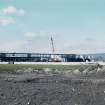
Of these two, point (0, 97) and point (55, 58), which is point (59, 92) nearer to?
point (0, 97)

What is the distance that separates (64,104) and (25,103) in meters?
2.68

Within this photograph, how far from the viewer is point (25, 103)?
30.6 metres

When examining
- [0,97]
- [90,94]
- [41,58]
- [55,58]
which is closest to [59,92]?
[90,94]

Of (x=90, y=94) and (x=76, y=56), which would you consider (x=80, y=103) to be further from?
(x=76, y=56)

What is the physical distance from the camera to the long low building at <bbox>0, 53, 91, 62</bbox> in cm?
14425

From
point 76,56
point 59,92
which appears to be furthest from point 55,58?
point 59,92

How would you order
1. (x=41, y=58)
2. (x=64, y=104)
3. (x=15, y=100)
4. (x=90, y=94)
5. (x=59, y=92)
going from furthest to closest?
(x=41, y=58)
(x=59, y=92)
(x=90, y=94)
(x=15, y=100)
(x=64, y=104)

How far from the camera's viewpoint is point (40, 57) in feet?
508

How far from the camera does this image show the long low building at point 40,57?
14425 cm

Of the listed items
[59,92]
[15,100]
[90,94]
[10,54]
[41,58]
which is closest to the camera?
[15,100]

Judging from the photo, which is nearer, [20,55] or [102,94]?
[102,94]

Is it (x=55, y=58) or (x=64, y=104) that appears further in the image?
(x=55, y=58)

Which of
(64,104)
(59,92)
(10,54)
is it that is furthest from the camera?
(10,54)

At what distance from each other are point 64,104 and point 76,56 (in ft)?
391
